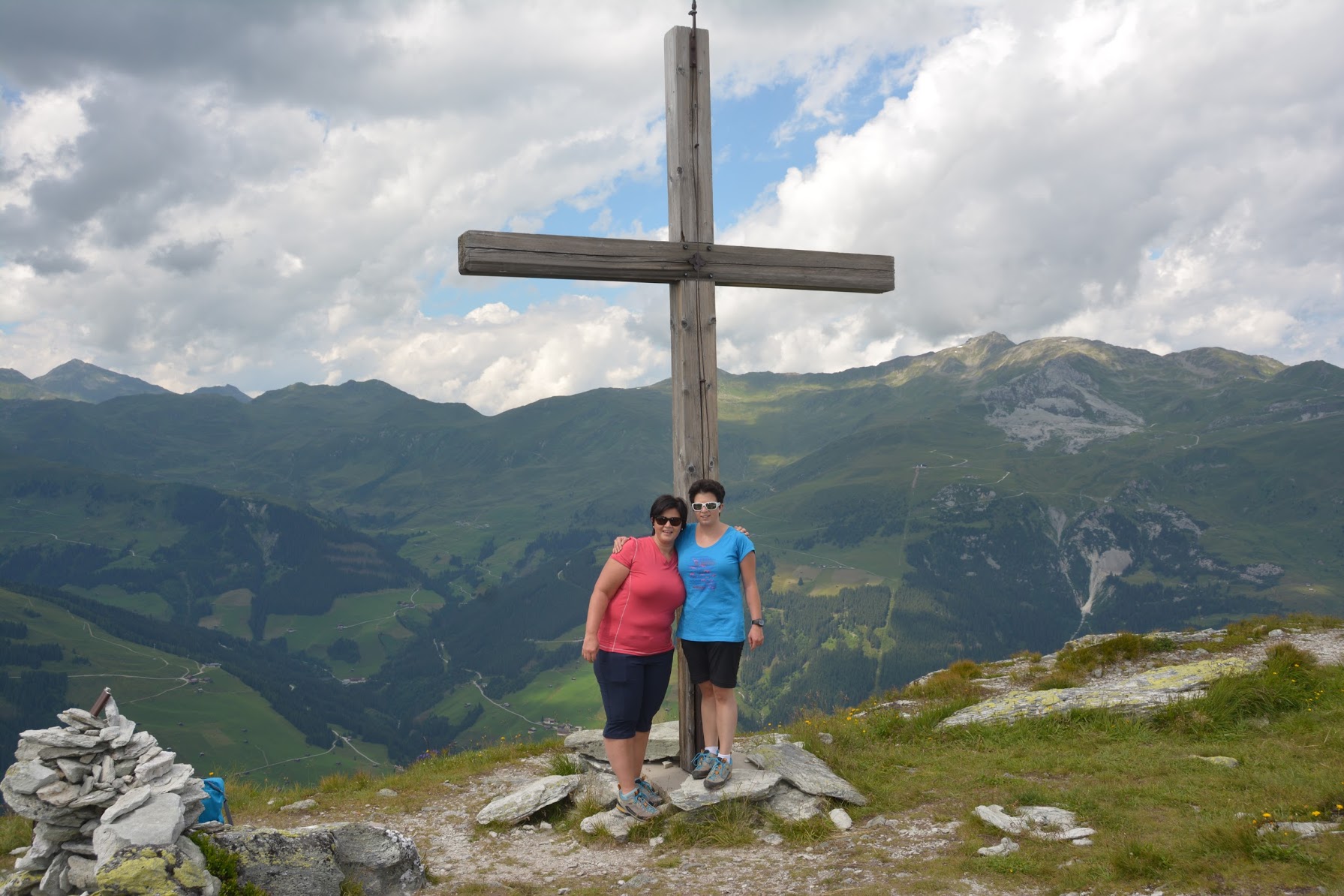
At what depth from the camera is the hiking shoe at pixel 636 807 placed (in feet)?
28.5

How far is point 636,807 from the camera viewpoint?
874 centimetres

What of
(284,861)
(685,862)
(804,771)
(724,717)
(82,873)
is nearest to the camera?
(82,873)

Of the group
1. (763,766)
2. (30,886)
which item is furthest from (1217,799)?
(30,886)

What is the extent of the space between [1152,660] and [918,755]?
7524 millimetres

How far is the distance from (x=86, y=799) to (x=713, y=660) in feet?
19.3

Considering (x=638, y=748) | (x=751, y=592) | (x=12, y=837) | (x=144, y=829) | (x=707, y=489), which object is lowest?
(x=12, y=837)

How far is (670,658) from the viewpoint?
9.01m

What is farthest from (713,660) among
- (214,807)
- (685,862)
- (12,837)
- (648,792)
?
(12,837)

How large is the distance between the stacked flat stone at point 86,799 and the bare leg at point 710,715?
5.08m

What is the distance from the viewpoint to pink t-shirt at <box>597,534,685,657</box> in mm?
8617

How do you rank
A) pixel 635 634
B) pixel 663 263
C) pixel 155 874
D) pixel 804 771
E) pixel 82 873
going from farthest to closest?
pixel 663 263, pixel 804 771, pixel 635 634, pixel 82 873, pixel 155 874

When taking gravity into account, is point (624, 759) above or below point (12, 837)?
above

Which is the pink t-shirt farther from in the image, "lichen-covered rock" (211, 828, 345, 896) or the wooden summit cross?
"lichen-covered rock" (211, 828, 345, 896)

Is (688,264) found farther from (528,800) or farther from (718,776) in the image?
(528,800)
